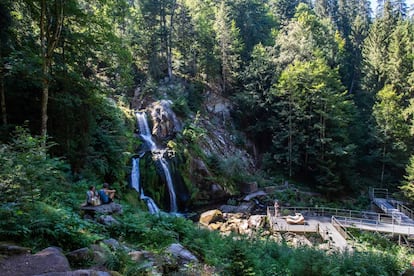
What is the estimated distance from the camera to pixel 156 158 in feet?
57.6

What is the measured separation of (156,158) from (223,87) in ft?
48.4

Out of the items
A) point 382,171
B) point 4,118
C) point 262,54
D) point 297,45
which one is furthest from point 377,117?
point 4,118

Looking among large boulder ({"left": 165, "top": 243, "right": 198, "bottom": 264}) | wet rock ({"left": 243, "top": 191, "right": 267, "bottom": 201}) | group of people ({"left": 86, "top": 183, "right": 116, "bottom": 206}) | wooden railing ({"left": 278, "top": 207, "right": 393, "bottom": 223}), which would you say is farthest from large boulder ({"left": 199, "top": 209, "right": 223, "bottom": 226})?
large boulder ({"left": 165, "top": 243, "right": 198, "bottom": 264})

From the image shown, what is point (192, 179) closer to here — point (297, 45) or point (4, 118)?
point (4, 118)

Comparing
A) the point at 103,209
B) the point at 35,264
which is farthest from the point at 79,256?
the point at 103,209

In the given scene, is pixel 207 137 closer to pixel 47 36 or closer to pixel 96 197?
pixel 47 36

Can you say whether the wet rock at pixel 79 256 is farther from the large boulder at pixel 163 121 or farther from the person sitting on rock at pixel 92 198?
the large boulder at pixel 163 121

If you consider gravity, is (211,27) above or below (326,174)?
above

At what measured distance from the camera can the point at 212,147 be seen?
2258cm

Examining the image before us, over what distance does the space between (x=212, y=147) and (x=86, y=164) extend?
12096mm

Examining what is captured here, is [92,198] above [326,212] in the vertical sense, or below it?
above

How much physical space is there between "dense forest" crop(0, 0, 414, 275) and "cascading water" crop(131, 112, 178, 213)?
0.84 metres

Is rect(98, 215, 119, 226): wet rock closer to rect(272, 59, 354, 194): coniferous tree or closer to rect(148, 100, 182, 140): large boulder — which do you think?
rect(148, 100, 182, 140): large boulder

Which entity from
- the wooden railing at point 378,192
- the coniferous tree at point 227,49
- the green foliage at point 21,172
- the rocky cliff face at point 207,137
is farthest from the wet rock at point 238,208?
the green foliage at point 21,172
